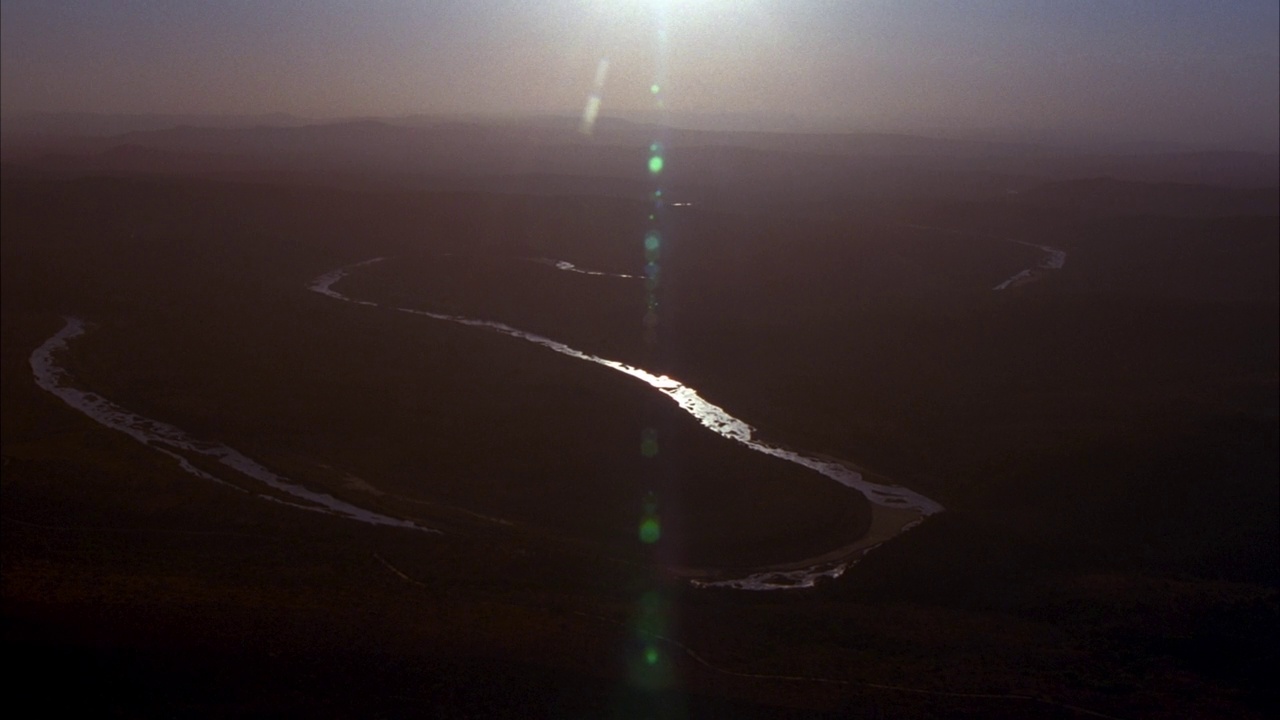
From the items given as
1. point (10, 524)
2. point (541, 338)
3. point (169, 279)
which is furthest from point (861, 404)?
point (169, 279)

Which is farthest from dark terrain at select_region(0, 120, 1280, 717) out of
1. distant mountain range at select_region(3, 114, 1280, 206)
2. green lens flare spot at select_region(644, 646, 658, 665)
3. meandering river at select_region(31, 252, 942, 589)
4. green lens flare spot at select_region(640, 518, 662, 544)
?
distant mountain range at select_region(3, 114, 1280, 206)

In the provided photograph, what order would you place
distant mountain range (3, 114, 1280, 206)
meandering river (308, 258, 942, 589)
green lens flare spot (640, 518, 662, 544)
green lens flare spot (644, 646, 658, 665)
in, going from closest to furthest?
green lens flare spot (644, 646, 658, 665) < meandering river (308, 258, 942, 589) < green lens flare spot (640, 518, 662, 544) < distant mountain range (3, 114, 1280, 206)

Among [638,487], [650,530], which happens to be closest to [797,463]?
[638,487]

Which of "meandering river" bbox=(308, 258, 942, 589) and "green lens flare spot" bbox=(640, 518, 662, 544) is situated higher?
"meandering river" bbox=(308, 258, 942, 589)

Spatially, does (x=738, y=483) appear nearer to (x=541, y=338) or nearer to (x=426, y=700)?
(x=426, y=700)

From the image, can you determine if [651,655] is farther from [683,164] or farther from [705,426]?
[683,164]

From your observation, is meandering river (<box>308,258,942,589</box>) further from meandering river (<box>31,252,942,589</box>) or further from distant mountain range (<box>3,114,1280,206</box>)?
distant mountain range (<box>3,114,1280,206</box>)

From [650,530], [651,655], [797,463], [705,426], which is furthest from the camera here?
[705,426]
